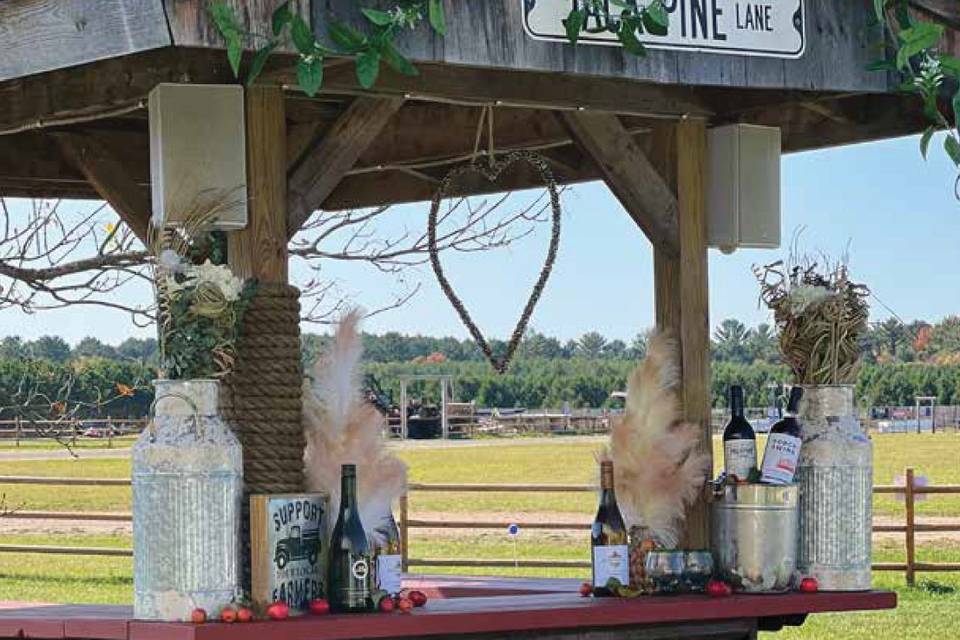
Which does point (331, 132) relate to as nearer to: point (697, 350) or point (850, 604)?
point (697, 350)

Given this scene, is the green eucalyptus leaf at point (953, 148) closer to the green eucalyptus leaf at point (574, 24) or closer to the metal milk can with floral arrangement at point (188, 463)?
the green eucalyptus leaf at point (574, 24)

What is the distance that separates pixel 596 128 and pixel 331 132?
0.86m

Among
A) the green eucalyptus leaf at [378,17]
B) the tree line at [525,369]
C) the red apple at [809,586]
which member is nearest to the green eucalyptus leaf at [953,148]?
the tree line at [525,369]

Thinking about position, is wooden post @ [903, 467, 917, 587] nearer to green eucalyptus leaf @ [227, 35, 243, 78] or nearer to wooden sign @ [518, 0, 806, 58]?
wooden sign @ [518, 0, 806, 58]

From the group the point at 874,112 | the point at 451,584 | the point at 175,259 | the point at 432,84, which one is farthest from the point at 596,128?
the point at 451,584

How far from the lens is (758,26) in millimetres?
5012

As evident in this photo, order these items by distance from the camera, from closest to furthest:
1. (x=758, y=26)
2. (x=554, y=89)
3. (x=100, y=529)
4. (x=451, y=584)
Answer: (x=758, y=26), (x=554, y=89), (x=451, y=584), (x=100, y=529)

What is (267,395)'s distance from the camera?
480cm

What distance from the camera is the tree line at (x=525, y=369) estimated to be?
27.2 feet

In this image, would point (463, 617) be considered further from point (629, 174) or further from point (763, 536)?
point (629, 174)

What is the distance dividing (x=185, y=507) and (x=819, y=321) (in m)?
1.91

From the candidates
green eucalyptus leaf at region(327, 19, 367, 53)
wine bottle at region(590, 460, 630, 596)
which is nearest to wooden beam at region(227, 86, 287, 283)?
green eucalyptus leaf at region(327, 19, 367, 53)

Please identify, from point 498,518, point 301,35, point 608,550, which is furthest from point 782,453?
point 498,518

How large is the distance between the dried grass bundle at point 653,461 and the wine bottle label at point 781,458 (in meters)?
0.25
